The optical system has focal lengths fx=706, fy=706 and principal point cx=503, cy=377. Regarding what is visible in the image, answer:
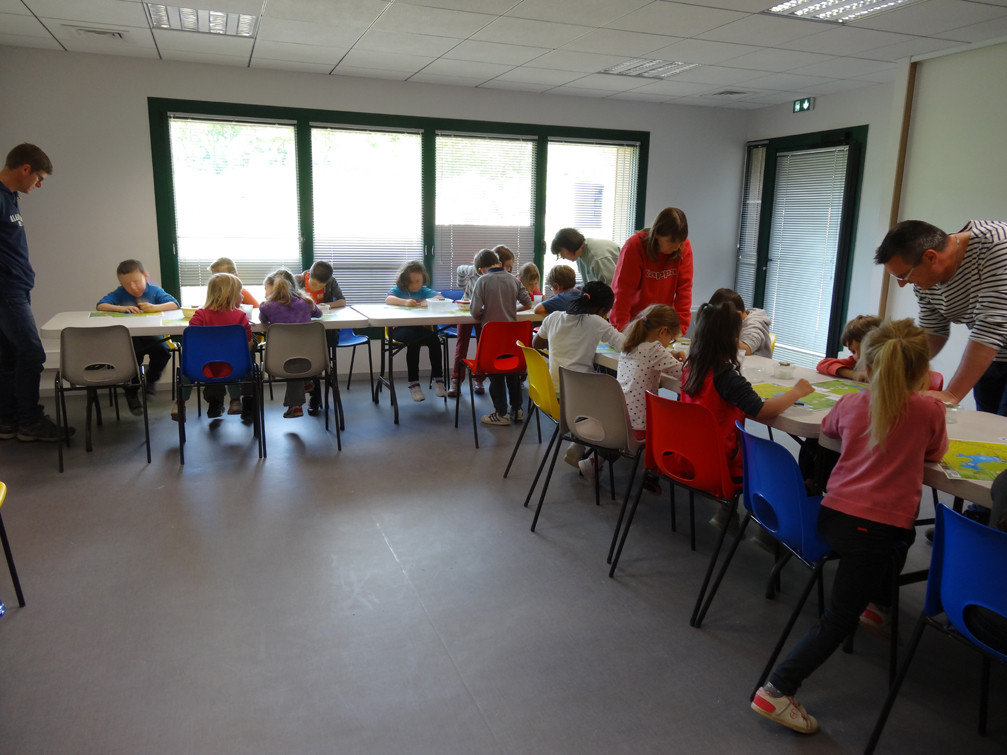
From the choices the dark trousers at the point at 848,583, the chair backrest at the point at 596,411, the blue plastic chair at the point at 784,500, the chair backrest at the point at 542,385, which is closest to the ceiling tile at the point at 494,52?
the chair backrest at the point at 542,385

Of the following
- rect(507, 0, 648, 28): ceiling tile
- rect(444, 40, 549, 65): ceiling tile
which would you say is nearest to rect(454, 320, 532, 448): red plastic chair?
rect(507, 0, 648, 28): ceiling tile

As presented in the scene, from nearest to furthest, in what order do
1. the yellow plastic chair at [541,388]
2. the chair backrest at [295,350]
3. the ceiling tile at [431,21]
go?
the yellow plastic chair at [541,388] < the ceiling tile at [431,21] < the chair backrest at [295,350]

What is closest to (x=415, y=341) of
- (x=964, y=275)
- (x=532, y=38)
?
(x=532, y=38)

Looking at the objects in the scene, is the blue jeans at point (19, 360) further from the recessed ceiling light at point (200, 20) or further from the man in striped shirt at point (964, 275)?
the man in striped shirt at point (964, 275)

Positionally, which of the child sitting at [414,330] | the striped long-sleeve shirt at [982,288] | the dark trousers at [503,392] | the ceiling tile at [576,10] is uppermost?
the ceiling tile at [576,10]

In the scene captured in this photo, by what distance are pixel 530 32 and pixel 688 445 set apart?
10.8ft

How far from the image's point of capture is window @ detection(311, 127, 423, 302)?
6316 mm

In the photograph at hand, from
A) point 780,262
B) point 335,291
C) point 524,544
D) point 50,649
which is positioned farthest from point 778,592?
point 780,262

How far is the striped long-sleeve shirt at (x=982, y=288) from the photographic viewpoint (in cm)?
251

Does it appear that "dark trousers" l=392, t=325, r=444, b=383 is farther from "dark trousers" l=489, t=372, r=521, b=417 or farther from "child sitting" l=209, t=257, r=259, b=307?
"child sitting" l=209, t=257, r=259, b=307

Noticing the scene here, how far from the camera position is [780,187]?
727 cm

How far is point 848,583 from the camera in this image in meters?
1.92

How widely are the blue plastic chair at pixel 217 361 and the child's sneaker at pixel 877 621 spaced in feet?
10.6

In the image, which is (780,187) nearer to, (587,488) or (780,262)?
(780,262)
